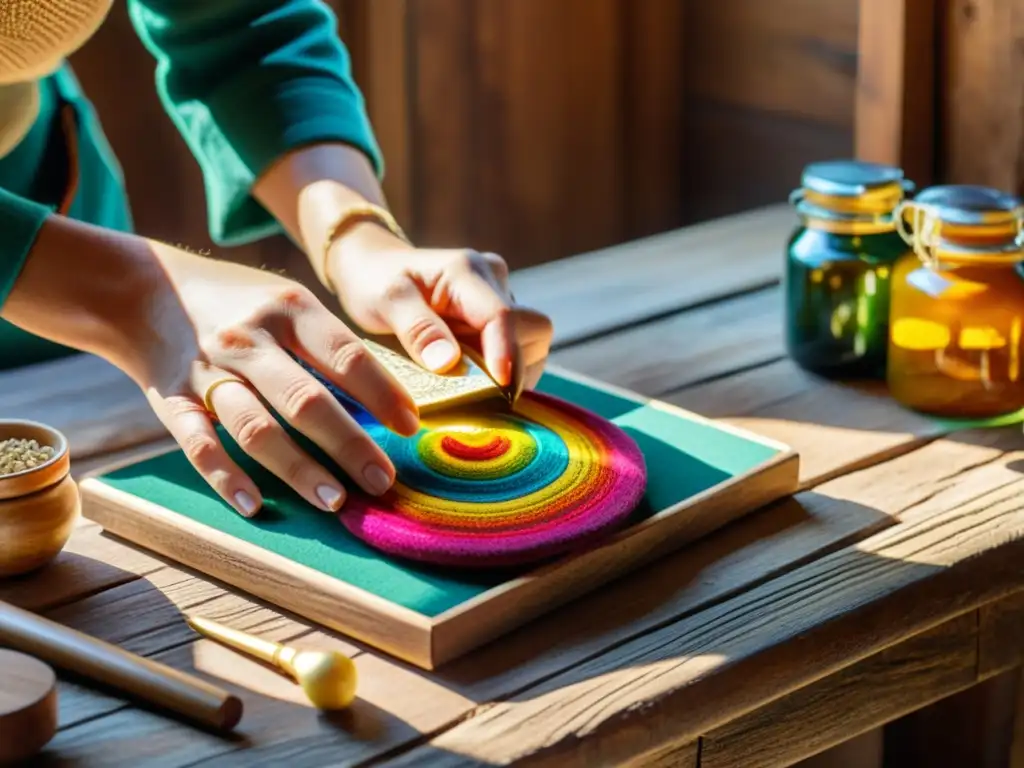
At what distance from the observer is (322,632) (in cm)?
84

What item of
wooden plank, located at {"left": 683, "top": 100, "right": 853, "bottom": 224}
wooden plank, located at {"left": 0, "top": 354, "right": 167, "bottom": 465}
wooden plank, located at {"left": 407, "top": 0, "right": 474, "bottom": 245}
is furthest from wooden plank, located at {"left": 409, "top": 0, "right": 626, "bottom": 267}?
wooden plank, located at {"left": 0, "top": 354, "right": 167, "bottom": 465}

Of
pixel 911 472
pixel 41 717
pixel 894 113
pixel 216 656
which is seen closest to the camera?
pixel 41 717

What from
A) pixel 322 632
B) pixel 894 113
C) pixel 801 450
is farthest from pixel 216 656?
pixel 894 113

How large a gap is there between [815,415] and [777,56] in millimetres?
858

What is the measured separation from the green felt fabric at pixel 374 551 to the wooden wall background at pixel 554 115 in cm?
87

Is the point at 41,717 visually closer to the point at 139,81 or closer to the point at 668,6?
the point at 139,81

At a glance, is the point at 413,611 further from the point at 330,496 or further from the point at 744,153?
the point at 744,153

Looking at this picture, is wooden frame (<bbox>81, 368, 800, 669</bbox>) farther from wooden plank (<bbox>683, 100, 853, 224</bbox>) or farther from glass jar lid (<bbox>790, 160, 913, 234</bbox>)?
wooden plank (<bbox>683, 100, 853, 224</bbox>)

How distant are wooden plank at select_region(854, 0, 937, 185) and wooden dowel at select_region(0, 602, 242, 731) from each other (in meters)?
0.96

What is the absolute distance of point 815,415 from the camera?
3.75 ft

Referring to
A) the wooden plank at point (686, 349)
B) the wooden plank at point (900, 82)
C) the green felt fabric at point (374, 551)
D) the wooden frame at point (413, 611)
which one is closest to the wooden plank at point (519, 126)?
the wooden plank at point (900, 82)

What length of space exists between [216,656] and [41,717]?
0.41 feet

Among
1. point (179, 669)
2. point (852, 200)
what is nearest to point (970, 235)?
A: point (852, 200)

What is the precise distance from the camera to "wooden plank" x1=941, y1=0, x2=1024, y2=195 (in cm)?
139
